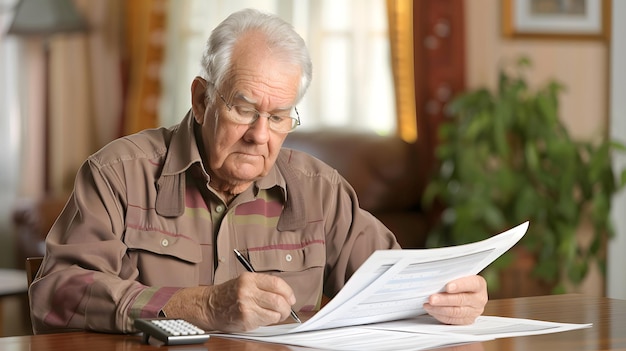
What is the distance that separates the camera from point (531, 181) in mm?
4789

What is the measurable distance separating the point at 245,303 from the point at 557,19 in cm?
374

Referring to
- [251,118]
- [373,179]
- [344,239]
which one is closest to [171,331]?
[251,118]

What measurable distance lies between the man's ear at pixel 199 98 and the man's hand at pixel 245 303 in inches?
23.2

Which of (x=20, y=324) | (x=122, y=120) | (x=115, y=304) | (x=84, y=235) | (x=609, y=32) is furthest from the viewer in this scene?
(x=122, y=120)

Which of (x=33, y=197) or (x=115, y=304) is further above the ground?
(x=115, y=304)

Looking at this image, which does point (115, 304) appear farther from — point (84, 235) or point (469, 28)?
point (469, 28)

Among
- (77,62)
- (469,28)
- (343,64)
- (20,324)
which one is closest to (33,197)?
(77,62)

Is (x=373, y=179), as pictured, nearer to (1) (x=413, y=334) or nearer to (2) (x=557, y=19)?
(2) (x=557, y=19)

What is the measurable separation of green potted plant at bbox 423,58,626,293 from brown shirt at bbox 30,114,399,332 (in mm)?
2320

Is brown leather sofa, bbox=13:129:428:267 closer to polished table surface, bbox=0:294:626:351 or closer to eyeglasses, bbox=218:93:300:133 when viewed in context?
eyeglasses, bbox=218:93:300:133

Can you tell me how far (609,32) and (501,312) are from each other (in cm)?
321

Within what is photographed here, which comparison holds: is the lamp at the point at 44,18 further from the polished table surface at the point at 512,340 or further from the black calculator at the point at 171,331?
the black calculator at the point at 171,331

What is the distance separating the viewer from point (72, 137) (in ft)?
18.9

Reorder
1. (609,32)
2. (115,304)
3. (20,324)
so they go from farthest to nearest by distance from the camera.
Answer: (609,32) < (20,324) < (115,304)
